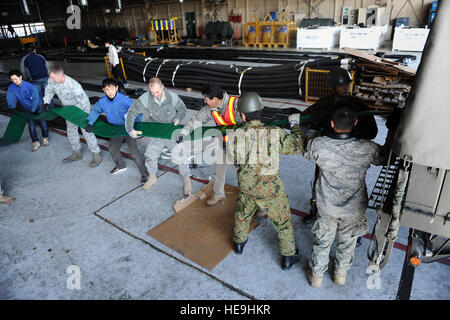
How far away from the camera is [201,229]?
4.24 meters

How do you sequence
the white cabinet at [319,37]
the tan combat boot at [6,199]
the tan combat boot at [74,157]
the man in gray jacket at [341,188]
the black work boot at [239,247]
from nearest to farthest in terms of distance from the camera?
the man in gray jacket at [341,188] < the black work boot at [239,247] < the tan combat boot at [6,199] < the tan combat boot at [74,157] < the white cabinet at [319,37]

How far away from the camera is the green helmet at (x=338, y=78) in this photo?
11.4 ft

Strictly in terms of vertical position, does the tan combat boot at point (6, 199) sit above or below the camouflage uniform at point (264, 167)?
below

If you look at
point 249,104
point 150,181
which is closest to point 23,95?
point 150,181

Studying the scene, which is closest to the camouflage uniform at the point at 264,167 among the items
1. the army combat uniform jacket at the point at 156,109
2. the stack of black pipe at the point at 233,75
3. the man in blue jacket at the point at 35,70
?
the army combat uniform jacket at the point at 156,109

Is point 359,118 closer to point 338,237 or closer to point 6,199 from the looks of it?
point 338,237

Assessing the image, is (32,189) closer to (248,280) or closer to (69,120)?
(69,120)

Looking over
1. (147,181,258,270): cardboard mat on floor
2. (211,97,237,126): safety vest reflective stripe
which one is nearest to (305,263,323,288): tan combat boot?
(147,181,258,270): cardboard mat on floor

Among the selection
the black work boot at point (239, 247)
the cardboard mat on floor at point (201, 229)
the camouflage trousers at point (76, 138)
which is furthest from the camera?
the camouflage trousers at point (76, 138)

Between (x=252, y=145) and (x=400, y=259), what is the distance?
86.9 inches

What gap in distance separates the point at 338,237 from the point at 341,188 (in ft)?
1.83

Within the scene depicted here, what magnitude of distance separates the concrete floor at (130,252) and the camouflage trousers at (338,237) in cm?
29

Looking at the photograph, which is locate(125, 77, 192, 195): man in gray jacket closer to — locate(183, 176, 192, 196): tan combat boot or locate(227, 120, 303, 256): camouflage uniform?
locate(183, 176, 192, 196): tan combat boot

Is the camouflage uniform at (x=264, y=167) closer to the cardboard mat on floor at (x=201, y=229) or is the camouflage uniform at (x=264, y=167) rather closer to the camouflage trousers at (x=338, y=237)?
the camouflage trousers at (x=338, y=237)
